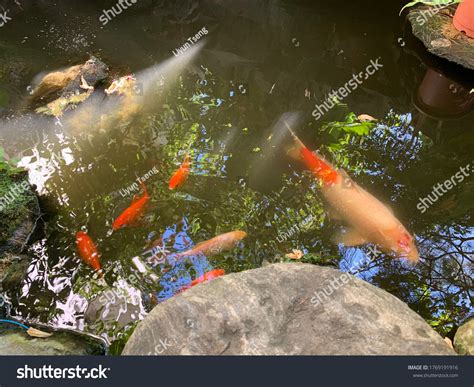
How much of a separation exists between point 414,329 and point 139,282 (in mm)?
2111

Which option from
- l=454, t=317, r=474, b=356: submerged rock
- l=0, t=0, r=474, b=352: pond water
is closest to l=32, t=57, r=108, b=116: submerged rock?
l=0, t=0, r=474, b=352: pond water

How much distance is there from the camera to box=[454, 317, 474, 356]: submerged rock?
10.4 feet

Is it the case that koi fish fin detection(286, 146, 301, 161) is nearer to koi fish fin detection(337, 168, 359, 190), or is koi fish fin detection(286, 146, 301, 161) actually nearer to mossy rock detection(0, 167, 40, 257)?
koi fish fin detection(337, 168, 359, 190)

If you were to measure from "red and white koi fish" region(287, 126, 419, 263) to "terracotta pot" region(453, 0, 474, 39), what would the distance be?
2.97 meters

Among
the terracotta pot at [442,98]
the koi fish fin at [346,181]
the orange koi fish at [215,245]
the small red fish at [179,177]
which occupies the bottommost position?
the terracotta pot at [442,98]

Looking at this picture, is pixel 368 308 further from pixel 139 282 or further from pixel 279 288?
pixel 139 282

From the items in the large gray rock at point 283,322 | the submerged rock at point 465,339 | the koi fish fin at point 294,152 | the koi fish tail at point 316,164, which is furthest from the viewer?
the koi fish fin at point 294,152

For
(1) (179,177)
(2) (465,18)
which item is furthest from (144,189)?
(2) (465,18)

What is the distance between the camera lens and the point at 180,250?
3.93 m

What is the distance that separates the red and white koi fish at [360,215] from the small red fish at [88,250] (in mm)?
2060

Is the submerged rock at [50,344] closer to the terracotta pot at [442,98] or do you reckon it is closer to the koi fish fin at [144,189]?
the koi fish fin at [144,189]

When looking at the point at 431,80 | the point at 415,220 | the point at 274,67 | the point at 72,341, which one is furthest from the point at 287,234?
the point at 431,80

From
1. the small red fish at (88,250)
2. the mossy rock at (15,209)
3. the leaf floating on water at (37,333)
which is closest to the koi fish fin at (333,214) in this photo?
the small red fish at (88,250)

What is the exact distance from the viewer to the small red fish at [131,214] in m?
4.06
